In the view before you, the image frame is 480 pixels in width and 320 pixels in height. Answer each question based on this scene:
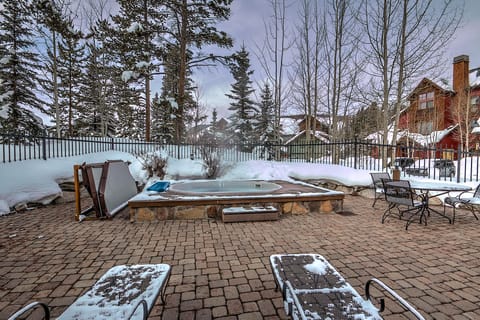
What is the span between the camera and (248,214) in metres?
4.09

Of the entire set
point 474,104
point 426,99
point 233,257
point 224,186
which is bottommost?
point 233,257

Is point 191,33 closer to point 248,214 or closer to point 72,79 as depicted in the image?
point 248,214

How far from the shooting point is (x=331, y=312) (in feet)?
4.15

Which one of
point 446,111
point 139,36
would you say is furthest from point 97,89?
point 446,111

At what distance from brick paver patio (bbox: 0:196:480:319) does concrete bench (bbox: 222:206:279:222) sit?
0.13m

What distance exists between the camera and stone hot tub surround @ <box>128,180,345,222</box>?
410 cm

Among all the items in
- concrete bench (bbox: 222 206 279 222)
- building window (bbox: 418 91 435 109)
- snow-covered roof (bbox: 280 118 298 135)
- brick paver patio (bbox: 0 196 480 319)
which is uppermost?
building window (bbox: 418 91 435 109)

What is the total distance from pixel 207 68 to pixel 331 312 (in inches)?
427

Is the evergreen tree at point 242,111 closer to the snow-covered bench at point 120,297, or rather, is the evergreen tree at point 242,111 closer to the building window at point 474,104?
the building window at point 474,104

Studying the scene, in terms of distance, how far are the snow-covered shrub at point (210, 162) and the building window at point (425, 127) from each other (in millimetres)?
15230

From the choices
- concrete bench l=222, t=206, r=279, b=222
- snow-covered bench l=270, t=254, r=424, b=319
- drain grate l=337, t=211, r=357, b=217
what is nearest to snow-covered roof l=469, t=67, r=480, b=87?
drain grate l=337, t=211, r=357, b=217

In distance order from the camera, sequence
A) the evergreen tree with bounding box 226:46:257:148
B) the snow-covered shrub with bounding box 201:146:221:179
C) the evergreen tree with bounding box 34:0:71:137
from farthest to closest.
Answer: the evergreen tree with bounding box 226:46:257:148, the evergreen tree with bounding box 34:0:71:137, the snow-covered shrub with bounding box 201:146:221:179

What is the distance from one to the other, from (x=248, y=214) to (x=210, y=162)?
4.60m

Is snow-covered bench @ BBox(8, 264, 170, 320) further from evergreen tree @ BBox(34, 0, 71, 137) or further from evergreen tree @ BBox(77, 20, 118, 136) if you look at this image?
evergreen tree @ BBox(77, 20, 118, 136)
